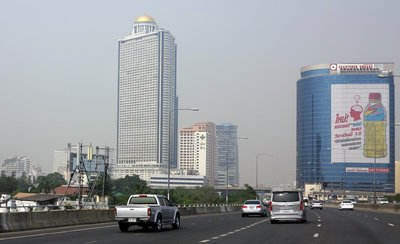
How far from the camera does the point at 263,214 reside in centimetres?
5084

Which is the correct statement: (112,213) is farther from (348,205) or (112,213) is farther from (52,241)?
(348,205)

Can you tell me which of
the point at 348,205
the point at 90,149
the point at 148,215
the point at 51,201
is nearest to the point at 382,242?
the point at 148,215

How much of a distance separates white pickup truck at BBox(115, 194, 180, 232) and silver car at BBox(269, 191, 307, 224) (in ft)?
22.4

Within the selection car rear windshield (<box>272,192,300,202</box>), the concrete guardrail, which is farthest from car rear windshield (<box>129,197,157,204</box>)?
car rear windshield (<box>272,192,300,202</box>)

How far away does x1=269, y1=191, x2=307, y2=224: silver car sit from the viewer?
108 ft

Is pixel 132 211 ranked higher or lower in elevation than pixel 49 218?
higher

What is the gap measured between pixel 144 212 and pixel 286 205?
31.6ft

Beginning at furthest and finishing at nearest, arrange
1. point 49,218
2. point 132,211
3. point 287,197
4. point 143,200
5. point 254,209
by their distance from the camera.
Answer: point 254,209 → point 287,197 → point 49,218 → point 143,200 → point 132,211

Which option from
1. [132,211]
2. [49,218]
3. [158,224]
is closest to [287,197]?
[158,224]

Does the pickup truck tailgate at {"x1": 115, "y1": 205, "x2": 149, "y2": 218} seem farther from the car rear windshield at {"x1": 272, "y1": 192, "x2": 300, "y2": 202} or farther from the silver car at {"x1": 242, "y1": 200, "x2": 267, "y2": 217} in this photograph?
the silver car at {"x1": 242, "y1": 200, "x2": 267, "y2": 217}

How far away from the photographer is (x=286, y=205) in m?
33.0

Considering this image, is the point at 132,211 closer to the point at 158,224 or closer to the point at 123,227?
the point at 123,227

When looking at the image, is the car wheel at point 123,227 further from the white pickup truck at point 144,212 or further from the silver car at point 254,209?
the silver car at point 254,209

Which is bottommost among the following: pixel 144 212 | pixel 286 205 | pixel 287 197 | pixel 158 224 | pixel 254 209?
pixel 254 209
